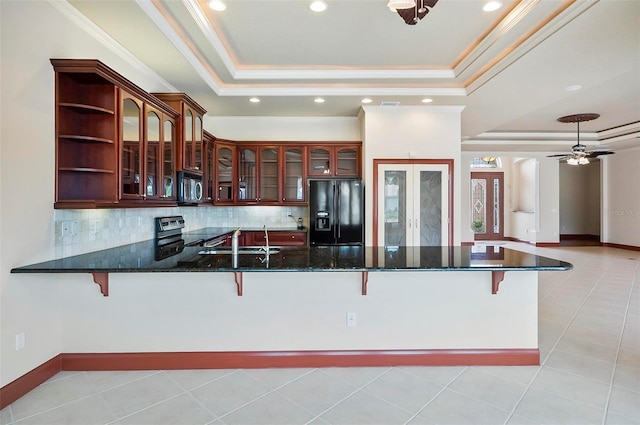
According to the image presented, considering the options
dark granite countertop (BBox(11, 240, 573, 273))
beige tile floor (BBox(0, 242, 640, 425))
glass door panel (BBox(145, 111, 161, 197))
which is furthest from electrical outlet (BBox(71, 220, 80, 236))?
beige tile floor (BBox(0, 242, 640, 425))

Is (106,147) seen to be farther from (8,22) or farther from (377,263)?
(377,263)

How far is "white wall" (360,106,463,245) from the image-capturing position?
488cm

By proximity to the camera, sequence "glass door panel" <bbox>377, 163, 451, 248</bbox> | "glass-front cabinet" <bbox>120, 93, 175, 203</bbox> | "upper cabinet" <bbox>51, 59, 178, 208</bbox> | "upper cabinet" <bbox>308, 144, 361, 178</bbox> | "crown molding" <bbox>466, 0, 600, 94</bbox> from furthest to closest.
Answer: "upper cabinet" <bbox>308, 144, 361, 178</bbox> → "glass door panel" <bbox>377, 163, 451, 248</bbox> → "glass-front cabinet" <bbox>120, 93, 175, 203</bbox> → "crown molding" <bbox>466, 0, 600, 94</bbox> → "upper cabinet" <bbox>51, 59, 178, 208</bbox>

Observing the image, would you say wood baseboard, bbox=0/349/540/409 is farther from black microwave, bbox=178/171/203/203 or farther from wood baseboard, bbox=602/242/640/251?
wood baseboard, bbox=602/242/640/251

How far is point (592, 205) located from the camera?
1114cm

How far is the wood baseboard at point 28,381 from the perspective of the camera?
2080 millimetres

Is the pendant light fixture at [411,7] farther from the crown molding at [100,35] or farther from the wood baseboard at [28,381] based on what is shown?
the wood baseboard at [28,381]

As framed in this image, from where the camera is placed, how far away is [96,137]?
257 cm

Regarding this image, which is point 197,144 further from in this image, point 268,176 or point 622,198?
point 622,198

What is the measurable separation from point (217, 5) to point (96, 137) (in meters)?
1.43

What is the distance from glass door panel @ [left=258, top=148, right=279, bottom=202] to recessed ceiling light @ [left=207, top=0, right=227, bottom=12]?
105 inches

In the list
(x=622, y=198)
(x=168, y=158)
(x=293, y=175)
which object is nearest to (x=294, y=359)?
(x=168, y=158)

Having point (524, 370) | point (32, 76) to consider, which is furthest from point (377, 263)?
point (32, 76)

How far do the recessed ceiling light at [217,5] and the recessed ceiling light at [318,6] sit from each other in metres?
0.72
